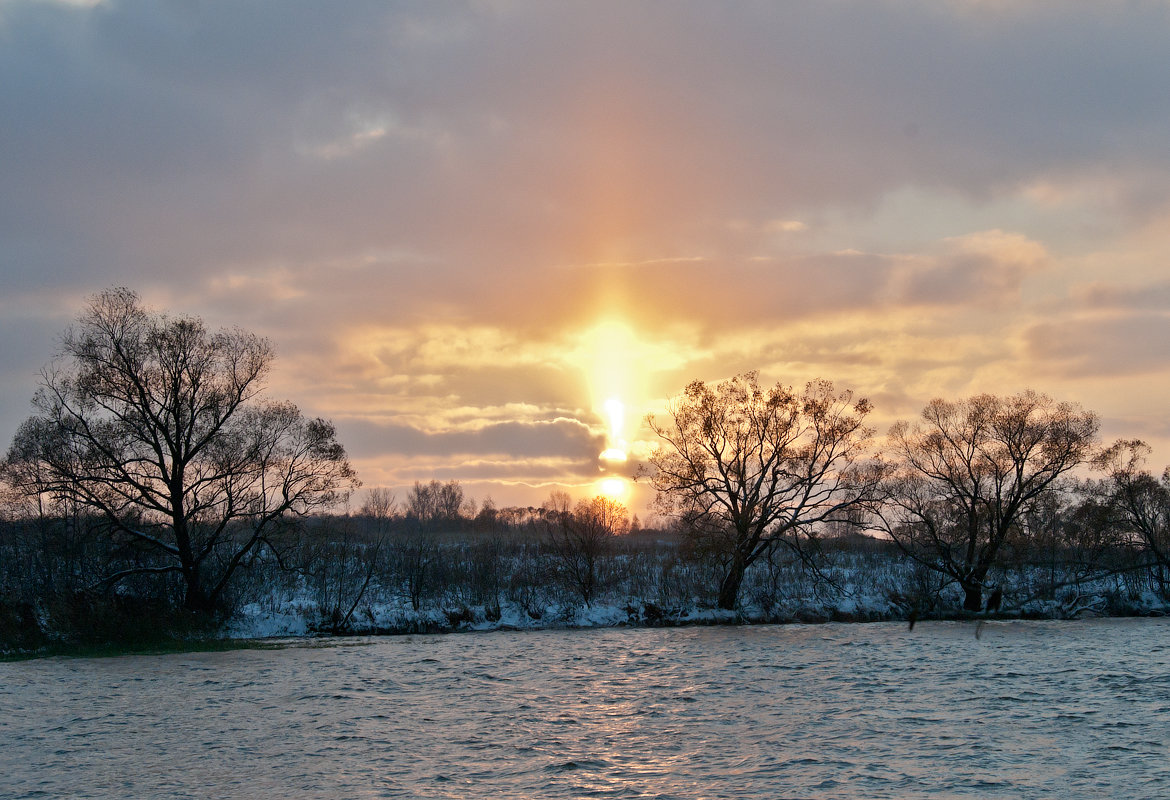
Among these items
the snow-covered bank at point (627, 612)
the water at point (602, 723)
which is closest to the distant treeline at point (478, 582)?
the snow-covered bank at point (627, 612)

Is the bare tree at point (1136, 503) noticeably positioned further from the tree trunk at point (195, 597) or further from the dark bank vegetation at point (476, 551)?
the tree trunk at point (195, 597)

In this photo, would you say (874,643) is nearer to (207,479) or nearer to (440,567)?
(440,567)

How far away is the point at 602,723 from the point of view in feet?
73.2

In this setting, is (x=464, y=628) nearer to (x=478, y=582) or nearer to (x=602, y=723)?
(x=478, y=582)

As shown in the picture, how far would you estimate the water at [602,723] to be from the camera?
1630 cm

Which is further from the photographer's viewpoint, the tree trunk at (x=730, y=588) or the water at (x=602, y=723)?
the tree trunk at (x=730, y=588)

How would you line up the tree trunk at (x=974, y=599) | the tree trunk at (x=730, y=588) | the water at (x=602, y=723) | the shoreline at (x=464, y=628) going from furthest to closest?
1. the tree trunk at (x=974, y=599)
2. the tree trunk at (x=730, y=588)
3. the shoreline at (x=464, y=628)
4. the water at (x=602, y=723)

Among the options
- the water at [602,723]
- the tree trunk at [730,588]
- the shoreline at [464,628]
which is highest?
the tree trunk at [730,588]

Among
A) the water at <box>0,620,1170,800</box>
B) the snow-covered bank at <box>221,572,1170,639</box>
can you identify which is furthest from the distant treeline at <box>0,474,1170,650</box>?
the water at <box>0,620,1170,800</box>

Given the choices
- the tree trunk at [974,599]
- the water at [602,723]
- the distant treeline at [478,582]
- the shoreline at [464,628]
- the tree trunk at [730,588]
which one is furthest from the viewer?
the tree trunk at [974,599]

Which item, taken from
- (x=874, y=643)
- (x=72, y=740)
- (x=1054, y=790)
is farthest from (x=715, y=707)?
(x=874, y=643)

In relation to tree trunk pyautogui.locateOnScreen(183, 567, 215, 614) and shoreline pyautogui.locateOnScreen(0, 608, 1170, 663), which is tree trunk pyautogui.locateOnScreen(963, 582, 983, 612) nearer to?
shoreline pyautogui.locateOnScreen(0, 608, 1170, 663)

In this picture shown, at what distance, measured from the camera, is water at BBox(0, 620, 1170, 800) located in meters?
16.3

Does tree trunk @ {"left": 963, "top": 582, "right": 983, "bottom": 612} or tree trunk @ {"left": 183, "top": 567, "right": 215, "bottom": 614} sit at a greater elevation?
tree trunk @ {"left": 183, "top": 567, "right": 215, "bottom": 614}
